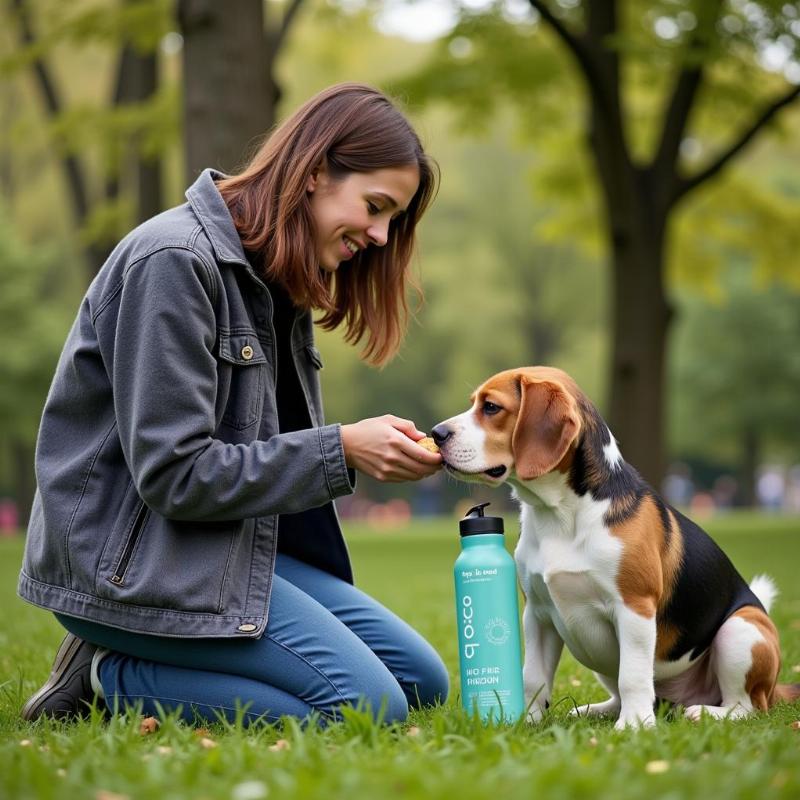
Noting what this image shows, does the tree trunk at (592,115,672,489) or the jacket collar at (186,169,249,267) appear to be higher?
the jacket collar at (186,169,249,267)

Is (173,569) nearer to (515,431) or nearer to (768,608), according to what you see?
(515,431)

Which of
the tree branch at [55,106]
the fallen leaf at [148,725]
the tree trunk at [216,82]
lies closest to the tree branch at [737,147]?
the tree trunk at [216,82]

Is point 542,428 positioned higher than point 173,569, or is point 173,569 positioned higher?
point 542,428

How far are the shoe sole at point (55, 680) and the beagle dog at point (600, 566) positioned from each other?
160 centimetres

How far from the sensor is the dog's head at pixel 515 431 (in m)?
4.11

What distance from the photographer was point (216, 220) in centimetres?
412

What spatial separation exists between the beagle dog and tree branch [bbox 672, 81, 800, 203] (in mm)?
9872

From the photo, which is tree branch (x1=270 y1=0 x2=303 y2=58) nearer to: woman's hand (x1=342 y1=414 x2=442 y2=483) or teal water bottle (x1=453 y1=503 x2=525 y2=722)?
woman's hand (x1=342 y1=414 x2=442 y2=483)

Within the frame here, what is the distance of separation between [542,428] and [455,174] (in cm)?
3644

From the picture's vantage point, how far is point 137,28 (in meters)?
13.6

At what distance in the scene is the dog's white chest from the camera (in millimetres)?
4055

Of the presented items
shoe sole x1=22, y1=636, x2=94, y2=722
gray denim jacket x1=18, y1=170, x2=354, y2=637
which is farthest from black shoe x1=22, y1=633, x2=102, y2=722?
gray denim jacket x1=18, y1=170, x2=354, y2=637

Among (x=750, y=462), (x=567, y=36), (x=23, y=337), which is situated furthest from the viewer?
(x=750, y=462)

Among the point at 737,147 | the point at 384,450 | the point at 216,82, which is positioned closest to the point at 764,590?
the point at 384,450
